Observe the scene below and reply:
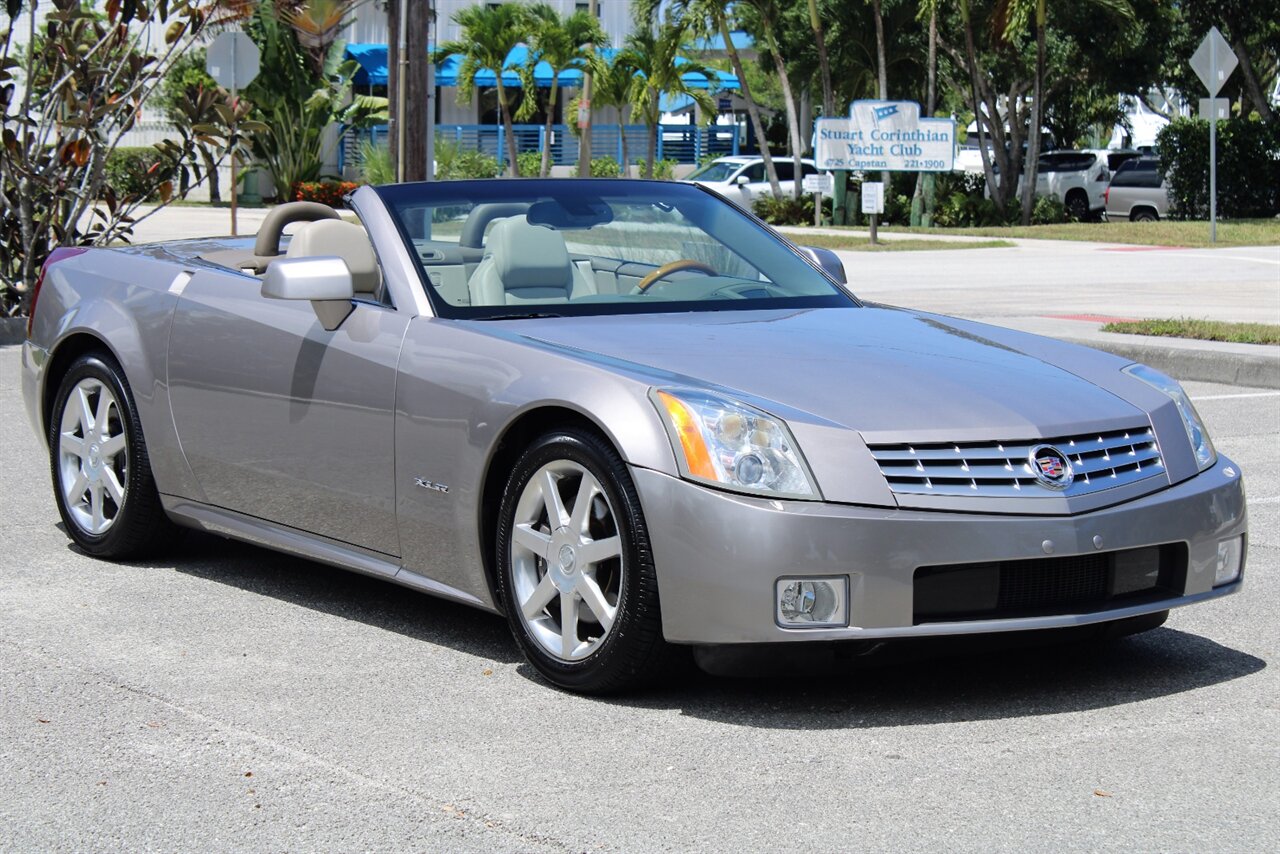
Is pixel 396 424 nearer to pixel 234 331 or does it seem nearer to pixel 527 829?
pixel 234 331

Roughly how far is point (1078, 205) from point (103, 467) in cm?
3796

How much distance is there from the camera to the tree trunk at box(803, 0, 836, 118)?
3734 cm

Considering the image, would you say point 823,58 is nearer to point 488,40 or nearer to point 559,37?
point 559,37

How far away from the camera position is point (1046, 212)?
3934cm

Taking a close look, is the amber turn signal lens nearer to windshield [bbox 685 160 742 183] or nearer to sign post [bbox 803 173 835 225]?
sign post [bbox 803 173 835 225]

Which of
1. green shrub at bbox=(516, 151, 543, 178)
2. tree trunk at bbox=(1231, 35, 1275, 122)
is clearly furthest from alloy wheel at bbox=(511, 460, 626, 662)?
green shrub at bbox=(516, 151, 543, 178)

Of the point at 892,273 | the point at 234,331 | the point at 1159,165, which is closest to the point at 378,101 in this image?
the point at 1159,165

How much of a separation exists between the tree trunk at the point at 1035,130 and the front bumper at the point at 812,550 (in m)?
32.6

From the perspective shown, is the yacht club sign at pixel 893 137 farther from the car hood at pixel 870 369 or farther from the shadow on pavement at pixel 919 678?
the shadow on pavement at pixel 919 678

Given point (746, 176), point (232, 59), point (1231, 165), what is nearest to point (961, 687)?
point (232, 59)

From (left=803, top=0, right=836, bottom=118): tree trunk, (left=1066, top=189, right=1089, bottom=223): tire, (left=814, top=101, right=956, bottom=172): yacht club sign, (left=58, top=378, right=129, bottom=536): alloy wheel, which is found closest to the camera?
(left=58, top=378, right=129, bottom=536): alloy wheel

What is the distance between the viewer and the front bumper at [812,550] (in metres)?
4.51

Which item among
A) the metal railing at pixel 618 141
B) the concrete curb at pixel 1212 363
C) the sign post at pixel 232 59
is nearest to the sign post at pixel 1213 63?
the sign post at pixel 232 59

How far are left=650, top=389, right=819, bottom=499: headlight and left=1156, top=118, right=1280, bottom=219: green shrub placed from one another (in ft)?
115
